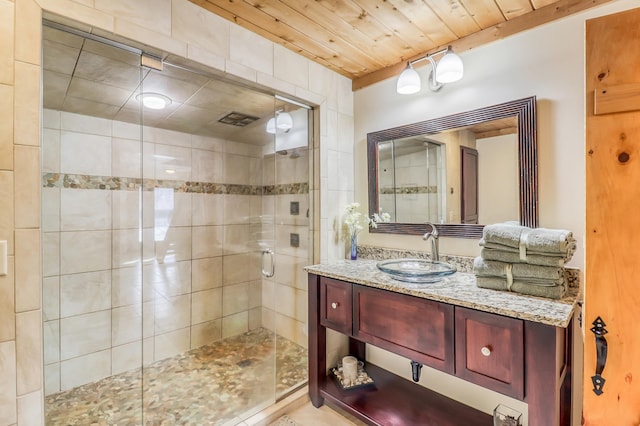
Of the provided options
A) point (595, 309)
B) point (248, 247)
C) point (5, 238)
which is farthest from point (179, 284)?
point (595, 309)

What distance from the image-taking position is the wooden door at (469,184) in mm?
1786

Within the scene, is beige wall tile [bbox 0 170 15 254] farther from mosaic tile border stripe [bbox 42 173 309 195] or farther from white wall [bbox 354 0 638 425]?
white wall [bbox 354 0 638 425]

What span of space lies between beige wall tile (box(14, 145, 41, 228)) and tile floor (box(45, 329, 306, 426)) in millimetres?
1072

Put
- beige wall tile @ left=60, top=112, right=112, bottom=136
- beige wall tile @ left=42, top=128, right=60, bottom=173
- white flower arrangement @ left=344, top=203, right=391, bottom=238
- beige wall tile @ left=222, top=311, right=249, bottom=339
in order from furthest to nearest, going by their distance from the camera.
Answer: beige wall tile @ left=222, top=311, right=249, bottom=339 → white flower arrangement @ left=344, top=203, right=391, bottom=238 → beige wall tile @ left=60, top=112, right=112, bottom=136 → beige wall tile @ left=42, top=128, right=60, bottom=173

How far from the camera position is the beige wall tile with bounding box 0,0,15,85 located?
106 centimetres

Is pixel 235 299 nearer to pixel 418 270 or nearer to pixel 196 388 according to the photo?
pixel 196 388

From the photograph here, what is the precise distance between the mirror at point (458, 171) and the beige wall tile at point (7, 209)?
1896mm

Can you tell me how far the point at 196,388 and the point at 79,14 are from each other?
7.24 feet

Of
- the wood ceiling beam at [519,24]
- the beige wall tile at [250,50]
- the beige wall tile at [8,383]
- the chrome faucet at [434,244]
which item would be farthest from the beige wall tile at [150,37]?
the chrome faucet at [434,244]

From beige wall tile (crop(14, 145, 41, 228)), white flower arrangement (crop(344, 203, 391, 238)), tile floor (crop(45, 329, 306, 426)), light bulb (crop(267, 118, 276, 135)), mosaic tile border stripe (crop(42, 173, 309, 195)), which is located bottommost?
tile floor (crop(45, 329, 306, 426))

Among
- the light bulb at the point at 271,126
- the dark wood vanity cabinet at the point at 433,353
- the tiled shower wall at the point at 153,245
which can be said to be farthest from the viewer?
the light bulb at the point at 271,126

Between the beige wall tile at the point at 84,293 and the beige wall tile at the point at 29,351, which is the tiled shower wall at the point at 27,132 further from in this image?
the beige wall tile at the point at 84,293

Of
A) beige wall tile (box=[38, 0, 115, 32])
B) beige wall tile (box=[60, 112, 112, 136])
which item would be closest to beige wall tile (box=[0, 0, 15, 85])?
beige wall tile (box=[38, 0, 115, 32])

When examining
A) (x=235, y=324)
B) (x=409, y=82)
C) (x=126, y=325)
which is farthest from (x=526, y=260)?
(x=126, y=325)
